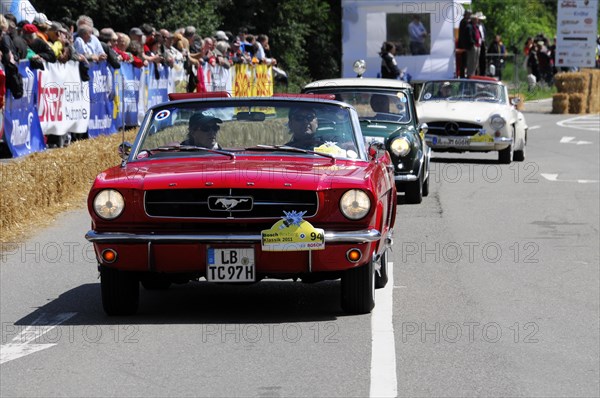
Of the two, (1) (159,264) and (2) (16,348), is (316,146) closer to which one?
(1) (159,264)

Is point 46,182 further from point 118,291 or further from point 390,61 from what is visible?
point 390,61

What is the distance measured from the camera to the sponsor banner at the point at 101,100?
20672 mm

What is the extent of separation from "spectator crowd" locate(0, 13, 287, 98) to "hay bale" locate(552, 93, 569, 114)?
10.9m

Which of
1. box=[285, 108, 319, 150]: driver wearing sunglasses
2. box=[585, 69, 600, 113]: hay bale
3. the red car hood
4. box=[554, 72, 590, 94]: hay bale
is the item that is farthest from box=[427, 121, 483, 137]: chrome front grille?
box=[585, 69, 600, 113]: hay bale

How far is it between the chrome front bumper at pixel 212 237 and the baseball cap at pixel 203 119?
4.64 ft

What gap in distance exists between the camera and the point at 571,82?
4091cm

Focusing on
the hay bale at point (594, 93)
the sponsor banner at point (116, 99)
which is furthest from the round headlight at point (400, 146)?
the hay bale at point (594, 93)

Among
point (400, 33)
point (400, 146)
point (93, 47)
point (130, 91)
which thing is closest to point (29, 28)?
point (93, 47)

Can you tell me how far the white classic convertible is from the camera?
70.8 ft

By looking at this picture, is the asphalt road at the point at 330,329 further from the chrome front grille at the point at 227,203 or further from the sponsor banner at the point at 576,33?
the sponsor banner at the point at 576,33

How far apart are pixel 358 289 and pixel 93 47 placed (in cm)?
1299

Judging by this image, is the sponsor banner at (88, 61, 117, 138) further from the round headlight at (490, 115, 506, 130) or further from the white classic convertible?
the round headlight at (490, 115, 506, 130)

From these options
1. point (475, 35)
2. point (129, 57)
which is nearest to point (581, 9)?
point (475, 35)

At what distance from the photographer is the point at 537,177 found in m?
20.1
